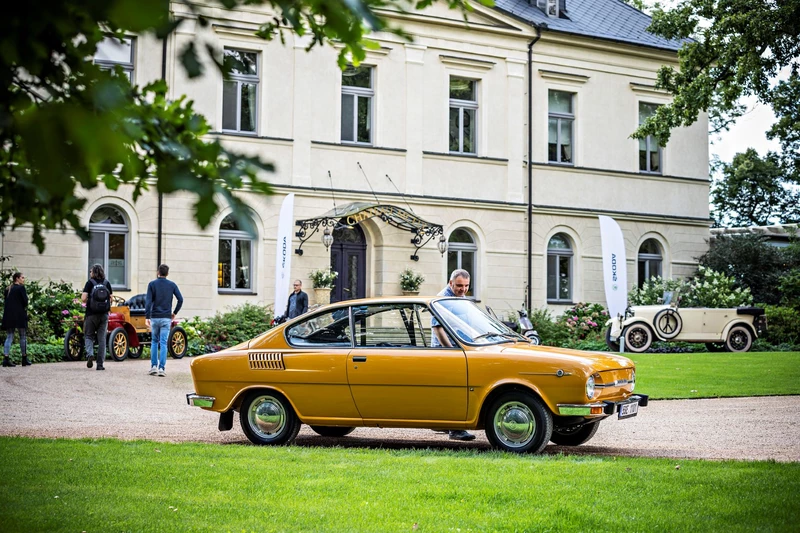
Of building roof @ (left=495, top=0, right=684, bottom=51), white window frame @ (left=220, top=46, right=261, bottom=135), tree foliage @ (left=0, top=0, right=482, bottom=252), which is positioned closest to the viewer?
tree foliage @ (left=0, top=0, right=482, bottom=252)

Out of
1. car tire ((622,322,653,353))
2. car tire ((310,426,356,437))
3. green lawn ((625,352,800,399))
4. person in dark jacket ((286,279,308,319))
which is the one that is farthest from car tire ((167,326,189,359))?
car tire ((310,426,356,437))

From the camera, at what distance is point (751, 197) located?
5547 cm

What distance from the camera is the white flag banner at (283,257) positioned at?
81.1 feet

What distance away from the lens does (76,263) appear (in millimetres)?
24375

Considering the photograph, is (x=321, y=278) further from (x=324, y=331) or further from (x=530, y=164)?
(x=324, y=331)

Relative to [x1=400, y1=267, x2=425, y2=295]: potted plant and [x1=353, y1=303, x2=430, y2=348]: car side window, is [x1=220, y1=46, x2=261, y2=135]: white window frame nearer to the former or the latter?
[x1=400, y1=267, x2=425, y2=295]: potted plant

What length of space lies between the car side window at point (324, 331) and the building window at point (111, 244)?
15700 millimetres

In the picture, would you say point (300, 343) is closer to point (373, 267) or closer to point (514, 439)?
point (514, 439)

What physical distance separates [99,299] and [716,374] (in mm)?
11501

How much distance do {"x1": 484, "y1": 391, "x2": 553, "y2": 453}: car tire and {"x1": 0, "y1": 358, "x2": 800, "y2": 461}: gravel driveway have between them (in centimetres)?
63

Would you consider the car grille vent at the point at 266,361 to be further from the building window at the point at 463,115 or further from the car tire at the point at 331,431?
the building window at the point at 463,115

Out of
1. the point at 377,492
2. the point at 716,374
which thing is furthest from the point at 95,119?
the point at 716,374

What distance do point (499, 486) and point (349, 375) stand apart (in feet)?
Answer: 9.27

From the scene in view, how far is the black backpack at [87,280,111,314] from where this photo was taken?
1848cm
